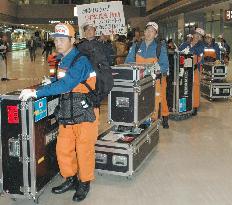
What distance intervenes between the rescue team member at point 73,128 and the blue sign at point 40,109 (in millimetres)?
152

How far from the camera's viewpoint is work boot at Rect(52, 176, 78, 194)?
163 inches

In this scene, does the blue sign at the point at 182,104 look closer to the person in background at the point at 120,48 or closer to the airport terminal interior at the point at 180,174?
the airport terminal interior at the point at 180,174

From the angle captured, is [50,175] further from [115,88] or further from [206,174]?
Answer: [206,174]

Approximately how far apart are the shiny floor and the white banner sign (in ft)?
6.79

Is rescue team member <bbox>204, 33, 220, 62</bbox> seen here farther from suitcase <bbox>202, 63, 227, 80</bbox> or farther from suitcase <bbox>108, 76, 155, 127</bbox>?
suitcase <bbox>108, 76, 155, 127</bbox>

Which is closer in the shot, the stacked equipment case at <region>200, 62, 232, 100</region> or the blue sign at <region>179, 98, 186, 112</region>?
the blue sign at <region>179, 98, 186, 112</region>

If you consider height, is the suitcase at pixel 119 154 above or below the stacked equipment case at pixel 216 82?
below

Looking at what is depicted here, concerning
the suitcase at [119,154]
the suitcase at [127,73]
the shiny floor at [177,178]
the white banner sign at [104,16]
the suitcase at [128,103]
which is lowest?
the shiny floor at [177,178]

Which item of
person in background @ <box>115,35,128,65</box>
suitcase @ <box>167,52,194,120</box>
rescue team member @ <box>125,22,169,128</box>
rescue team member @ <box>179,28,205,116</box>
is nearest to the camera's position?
rescue team member @ <box>125,22,169,128</box>

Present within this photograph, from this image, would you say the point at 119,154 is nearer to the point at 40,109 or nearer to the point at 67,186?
the point at 67,186

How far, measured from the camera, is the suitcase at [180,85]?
24.3ft

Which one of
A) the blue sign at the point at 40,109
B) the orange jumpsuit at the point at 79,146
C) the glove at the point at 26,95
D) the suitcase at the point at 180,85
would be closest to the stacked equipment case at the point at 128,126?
the orange jumpsuit at the point at 79,146

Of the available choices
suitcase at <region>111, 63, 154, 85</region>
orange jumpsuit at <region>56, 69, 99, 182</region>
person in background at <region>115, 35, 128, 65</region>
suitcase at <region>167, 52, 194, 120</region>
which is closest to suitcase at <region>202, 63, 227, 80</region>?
person in background at <region>115, 35, 128, 65</region>

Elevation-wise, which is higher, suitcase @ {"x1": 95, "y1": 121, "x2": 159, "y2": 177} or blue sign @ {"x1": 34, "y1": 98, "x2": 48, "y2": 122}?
blue sign @ {"x1": 34, "y1": 98, "x2": 48, "y2": 122}
